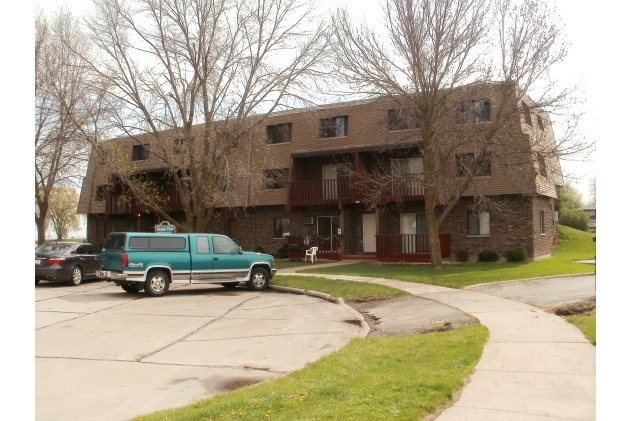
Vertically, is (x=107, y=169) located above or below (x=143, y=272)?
above

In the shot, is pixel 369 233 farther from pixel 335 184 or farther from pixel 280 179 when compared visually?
pixel 280 179

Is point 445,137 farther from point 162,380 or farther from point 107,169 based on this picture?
point 162,380

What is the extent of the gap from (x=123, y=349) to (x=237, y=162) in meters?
16.6

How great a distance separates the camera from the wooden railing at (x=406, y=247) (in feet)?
90.4

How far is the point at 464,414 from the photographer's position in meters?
5.70

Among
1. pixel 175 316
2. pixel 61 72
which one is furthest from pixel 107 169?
pixel 175 316

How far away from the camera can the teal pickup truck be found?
17062mm

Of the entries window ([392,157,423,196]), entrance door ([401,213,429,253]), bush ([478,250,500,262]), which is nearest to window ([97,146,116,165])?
window ([392,157,423,196])

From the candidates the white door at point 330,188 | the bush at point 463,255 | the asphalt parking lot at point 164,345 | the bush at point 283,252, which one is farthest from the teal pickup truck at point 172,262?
the bush at point 283,252

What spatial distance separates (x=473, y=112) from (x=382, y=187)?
170 inches

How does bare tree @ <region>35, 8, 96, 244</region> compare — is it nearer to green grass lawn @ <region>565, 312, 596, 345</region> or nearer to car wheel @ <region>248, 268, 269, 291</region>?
car wheel @ <region>248, 268, 269, 291</region>

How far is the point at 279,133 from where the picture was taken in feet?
112

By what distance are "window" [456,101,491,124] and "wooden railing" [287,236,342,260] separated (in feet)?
34.9

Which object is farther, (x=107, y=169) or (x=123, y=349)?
(x=107, y=169)
